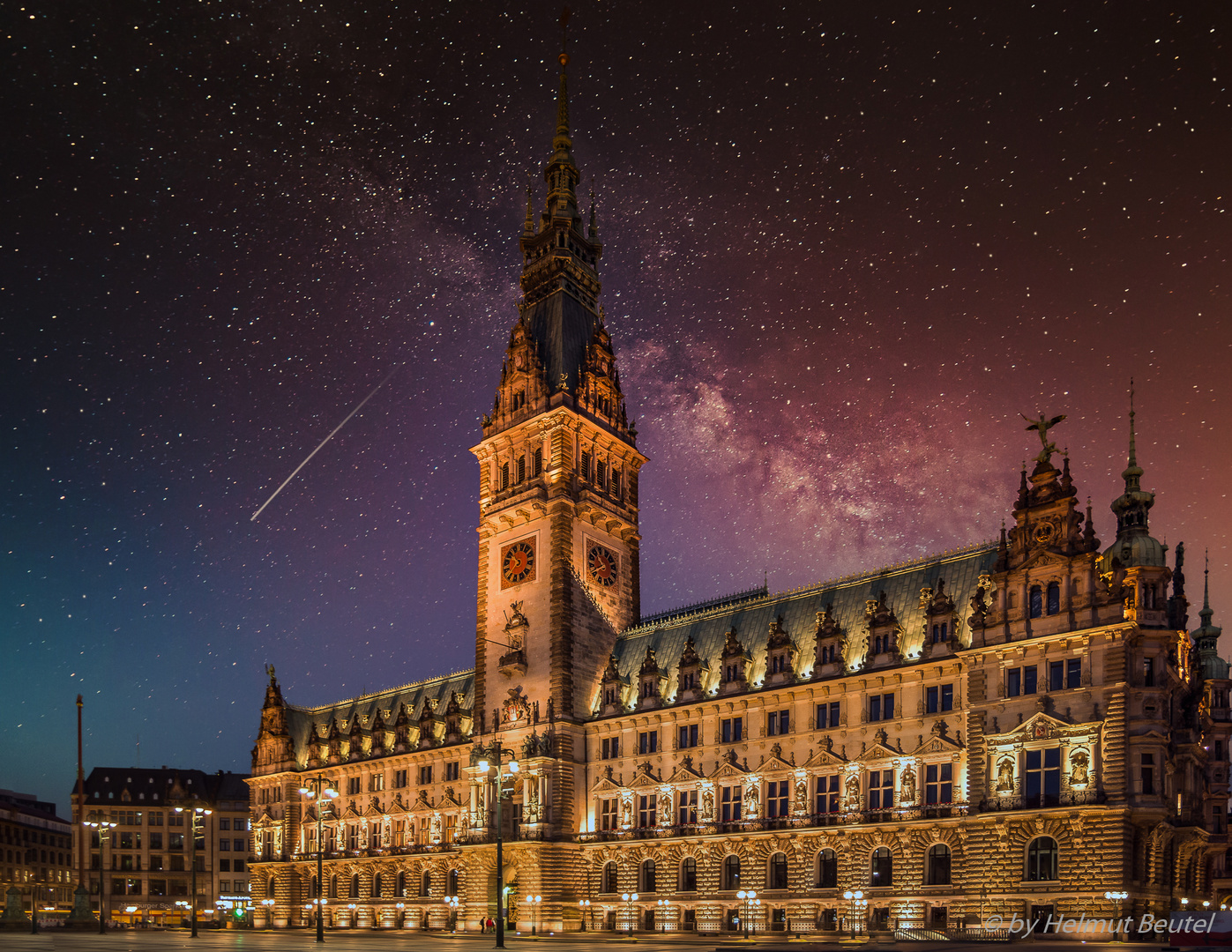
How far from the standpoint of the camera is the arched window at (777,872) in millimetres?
70562

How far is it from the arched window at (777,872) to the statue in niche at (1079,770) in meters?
21.2

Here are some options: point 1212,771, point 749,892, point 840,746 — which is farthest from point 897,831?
point 1212,771

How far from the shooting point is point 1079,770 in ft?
186

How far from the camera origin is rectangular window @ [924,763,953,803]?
63531mm

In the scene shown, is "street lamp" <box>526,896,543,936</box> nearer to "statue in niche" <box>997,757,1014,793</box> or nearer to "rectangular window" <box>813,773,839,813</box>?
"rectangular window" <box>813,773,839,813</box>

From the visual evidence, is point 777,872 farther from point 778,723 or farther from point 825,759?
point 778,723

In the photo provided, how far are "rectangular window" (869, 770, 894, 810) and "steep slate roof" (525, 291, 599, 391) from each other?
43162 millimetres

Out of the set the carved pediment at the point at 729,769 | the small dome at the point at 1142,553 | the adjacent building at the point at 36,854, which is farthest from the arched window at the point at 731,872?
the adjacent building at the point at 36,854

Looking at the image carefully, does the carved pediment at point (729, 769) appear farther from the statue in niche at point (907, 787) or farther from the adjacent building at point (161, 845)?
the adjacent building at point (161, 845)

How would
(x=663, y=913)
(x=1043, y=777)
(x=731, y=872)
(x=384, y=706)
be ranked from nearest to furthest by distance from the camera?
(x=1043, y=777) → (x=731, y=872) → (x=663, y=913) → (x=384, y=706)

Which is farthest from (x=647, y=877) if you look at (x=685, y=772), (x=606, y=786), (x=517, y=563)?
(x=517, y=563)

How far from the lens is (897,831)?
64.6 metres

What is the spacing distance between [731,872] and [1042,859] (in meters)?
23.2

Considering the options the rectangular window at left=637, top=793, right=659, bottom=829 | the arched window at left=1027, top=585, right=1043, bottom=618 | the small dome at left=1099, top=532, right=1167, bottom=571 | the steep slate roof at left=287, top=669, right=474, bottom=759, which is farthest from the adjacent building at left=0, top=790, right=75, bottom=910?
the small dome at left=1099, top=532, right=1167, bottom=571
